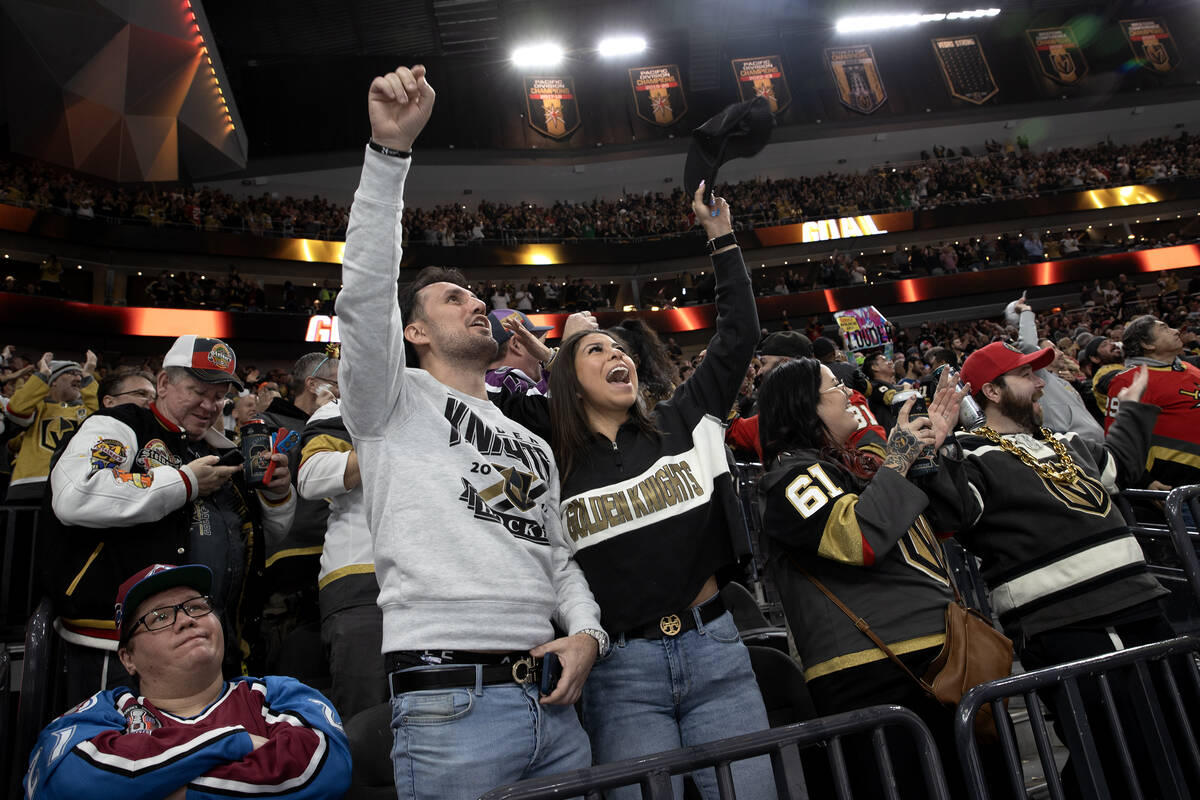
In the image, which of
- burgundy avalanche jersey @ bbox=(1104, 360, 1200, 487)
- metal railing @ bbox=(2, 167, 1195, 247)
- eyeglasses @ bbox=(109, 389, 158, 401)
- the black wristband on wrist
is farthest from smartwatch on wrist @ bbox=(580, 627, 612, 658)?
metal railing @ bbox=(2, 167, 1195, 247)

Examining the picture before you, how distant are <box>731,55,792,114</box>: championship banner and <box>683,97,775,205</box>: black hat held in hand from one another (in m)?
24.1

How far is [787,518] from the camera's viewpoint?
84.3 inches

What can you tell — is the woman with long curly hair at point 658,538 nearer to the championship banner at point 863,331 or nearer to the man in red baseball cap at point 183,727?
the man in red baseball cap at point 183,727

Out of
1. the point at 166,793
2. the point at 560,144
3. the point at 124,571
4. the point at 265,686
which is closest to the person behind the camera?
the point at 166,793

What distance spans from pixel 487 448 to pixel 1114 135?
107ft

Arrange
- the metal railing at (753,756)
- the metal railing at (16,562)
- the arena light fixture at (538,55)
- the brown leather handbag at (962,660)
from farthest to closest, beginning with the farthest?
the arena light fixture at (538,55)
the metal railing at (16,562)
the brown leather handbag at (962,660)
the metal railing at (753,756)

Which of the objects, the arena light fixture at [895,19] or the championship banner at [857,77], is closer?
the arena light fixture at [895,19]

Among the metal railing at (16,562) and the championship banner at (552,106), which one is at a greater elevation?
the championship banner at (552,106)

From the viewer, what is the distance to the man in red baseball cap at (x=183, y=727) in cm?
169

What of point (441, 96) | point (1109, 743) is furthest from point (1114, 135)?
point (1109, 743)

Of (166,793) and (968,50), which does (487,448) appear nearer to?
(166,793)

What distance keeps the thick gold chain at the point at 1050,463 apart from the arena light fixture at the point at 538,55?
2365 centimetres

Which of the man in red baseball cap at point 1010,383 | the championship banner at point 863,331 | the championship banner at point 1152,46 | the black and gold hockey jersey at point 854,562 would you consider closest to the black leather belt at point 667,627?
the black and gold hockey jersey at point 854,562

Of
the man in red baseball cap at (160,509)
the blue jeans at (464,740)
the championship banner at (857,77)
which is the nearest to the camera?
the blue jeans at (464,740)
